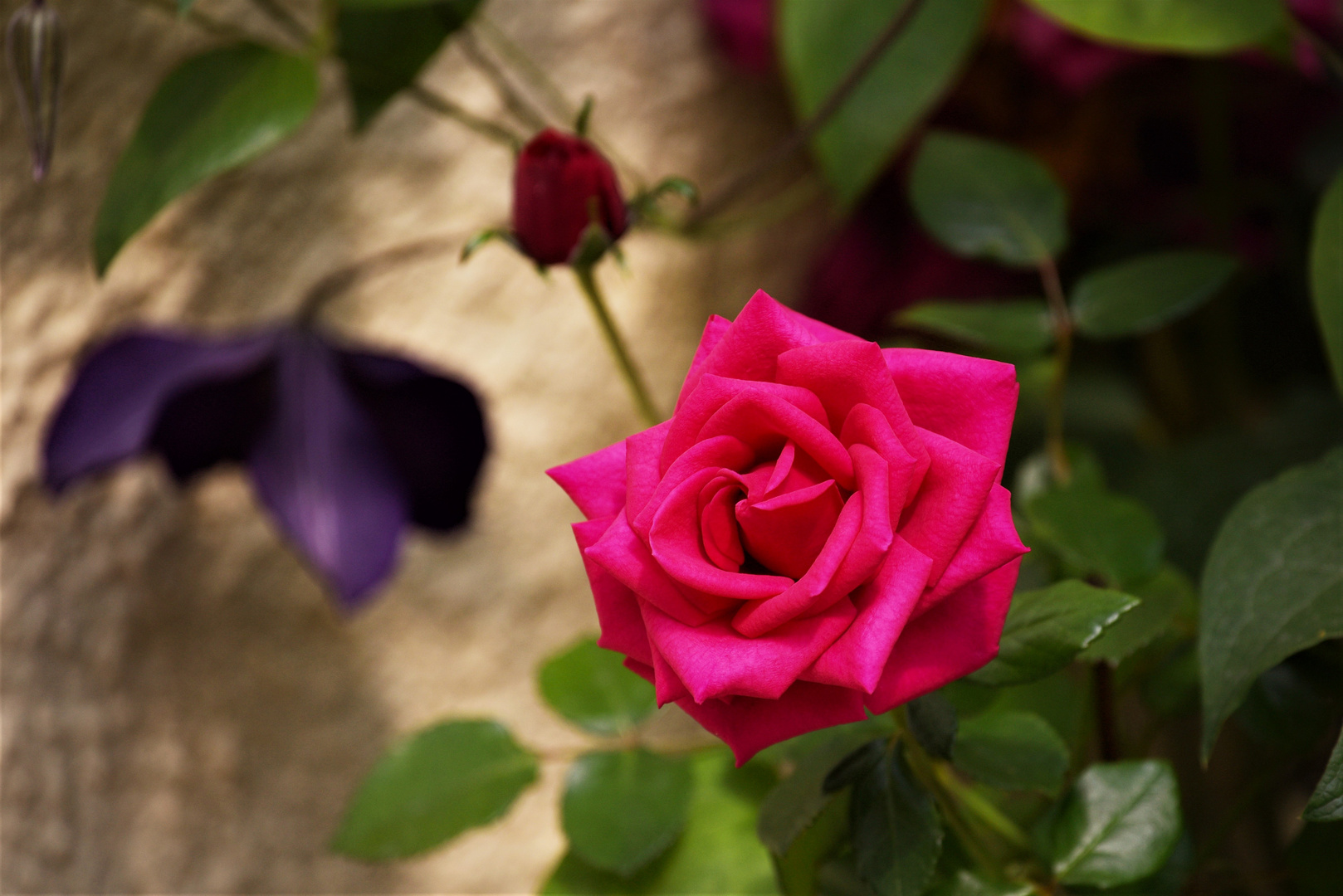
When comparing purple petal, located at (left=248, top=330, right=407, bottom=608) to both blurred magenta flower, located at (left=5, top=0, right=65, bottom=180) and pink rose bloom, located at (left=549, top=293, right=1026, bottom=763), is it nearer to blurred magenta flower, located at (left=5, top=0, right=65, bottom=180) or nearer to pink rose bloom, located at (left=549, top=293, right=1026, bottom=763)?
blurred magenta flower, located at (left=5, top=0, right=65, bottom=180)

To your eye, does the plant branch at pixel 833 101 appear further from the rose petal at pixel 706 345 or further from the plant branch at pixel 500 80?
the rose petal at pixel 706 345

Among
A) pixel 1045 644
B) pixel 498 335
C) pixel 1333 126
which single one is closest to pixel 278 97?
pixel 498 335

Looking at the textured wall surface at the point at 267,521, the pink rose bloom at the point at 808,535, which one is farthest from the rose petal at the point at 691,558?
the textured wall surface at the point at 267,521

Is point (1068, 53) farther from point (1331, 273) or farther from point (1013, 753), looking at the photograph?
point (1013, 753)

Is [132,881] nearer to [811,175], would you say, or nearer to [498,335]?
[498,335]

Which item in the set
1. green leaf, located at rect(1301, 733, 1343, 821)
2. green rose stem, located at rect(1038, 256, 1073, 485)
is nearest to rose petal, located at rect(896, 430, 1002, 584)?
green leaf, located at rect(1301, 733, 1343, 821)
